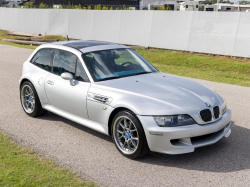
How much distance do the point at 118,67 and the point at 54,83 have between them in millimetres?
1219

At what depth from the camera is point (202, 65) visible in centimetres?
1542

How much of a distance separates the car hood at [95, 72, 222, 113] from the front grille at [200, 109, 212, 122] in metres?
0.06

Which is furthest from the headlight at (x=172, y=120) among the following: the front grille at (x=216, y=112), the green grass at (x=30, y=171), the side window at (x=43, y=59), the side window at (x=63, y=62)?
the side window at (x=43, y=59)

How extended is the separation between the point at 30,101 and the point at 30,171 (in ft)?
8.77

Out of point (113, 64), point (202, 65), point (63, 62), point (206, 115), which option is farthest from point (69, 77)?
point (202, 65)

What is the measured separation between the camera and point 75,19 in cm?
2564

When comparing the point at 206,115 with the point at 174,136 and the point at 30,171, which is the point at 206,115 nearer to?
the point at 174,136

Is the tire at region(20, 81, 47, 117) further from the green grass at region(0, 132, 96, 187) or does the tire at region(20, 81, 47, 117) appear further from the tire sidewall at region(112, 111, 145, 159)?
the tire sidewall at region(112, 111, 145, 159)

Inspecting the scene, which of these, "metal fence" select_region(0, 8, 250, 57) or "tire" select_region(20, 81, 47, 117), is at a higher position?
"metal fence" select_region(0, 8, 250, 57)

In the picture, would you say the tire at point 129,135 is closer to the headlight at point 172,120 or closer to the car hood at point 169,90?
the headlight at point 172,120

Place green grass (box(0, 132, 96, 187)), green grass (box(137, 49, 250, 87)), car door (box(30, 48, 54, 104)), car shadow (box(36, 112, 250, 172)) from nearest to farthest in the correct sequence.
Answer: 1. green grass (box(0, 132, 96, 187))
2. car shadow (box(36, 112, 250, 172))
3. car door (box(30, 48, 54, 104))
4. green grass (box(137, 49, 250, 87))

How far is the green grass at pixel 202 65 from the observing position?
12352 mm

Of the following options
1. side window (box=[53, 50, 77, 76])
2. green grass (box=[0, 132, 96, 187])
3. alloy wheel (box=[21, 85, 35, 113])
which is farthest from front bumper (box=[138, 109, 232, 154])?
alloy wheel (box=[21, 85, 35, 113])

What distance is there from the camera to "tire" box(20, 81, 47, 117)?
21.0 ft
